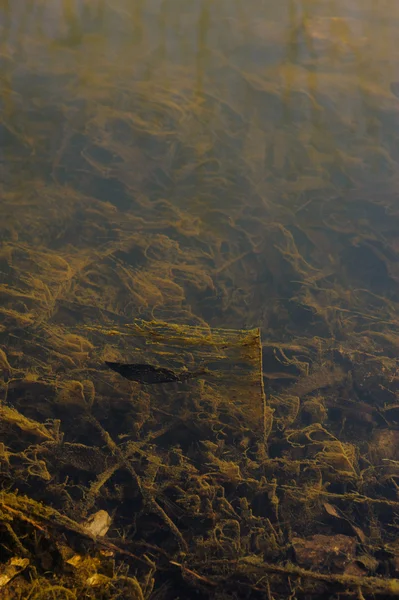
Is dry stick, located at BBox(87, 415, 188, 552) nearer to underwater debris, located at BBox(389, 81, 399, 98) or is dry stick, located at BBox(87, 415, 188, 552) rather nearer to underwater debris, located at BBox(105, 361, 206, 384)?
underwater debris, located at BBox(105, 361, 206, 384)

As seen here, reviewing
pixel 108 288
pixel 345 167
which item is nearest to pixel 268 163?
pixel 345 167

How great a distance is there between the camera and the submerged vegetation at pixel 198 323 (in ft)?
4.80

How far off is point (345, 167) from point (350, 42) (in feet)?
6.77

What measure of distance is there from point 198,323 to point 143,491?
3.43 feet

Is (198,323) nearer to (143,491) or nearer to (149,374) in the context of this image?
(149,374)

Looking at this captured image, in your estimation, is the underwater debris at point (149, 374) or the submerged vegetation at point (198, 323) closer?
the submerged vegetation at point (198, 323)

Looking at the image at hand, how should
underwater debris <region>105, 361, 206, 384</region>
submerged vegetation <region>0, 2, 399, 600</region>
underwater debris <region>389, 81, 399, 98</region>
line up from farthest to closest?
underwater debris <region>389, 81, 399, 98</region> < underwater debris <region>105, 361, 206, 384</region> < submerged vegetation <region>0, 2, 399, 600</region>

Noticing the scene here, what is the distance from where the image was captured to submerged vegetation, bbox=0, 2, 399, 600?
4.80ft

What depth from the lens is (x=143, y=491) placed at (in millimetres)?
1599

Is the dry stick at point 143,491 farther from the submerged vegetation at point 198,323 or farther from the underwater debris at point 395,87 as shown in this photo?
the underwater debris at point 395,87

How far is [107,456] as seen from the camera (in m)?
1.70

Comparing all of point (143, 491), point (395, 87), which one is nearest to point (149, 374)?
point (143, 491)

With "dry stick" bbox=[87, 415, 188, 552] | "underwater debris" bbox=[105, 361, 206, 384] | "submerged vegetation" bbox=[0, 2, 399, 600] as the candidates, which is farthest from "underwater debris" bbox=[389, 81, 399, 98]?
"dry stick" bbox=[87, 415, 188, 552]

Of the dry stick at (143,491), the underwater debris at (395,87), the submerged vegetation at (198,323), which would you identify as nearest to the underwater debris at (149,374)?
the submerged vegetation at (198,323)
